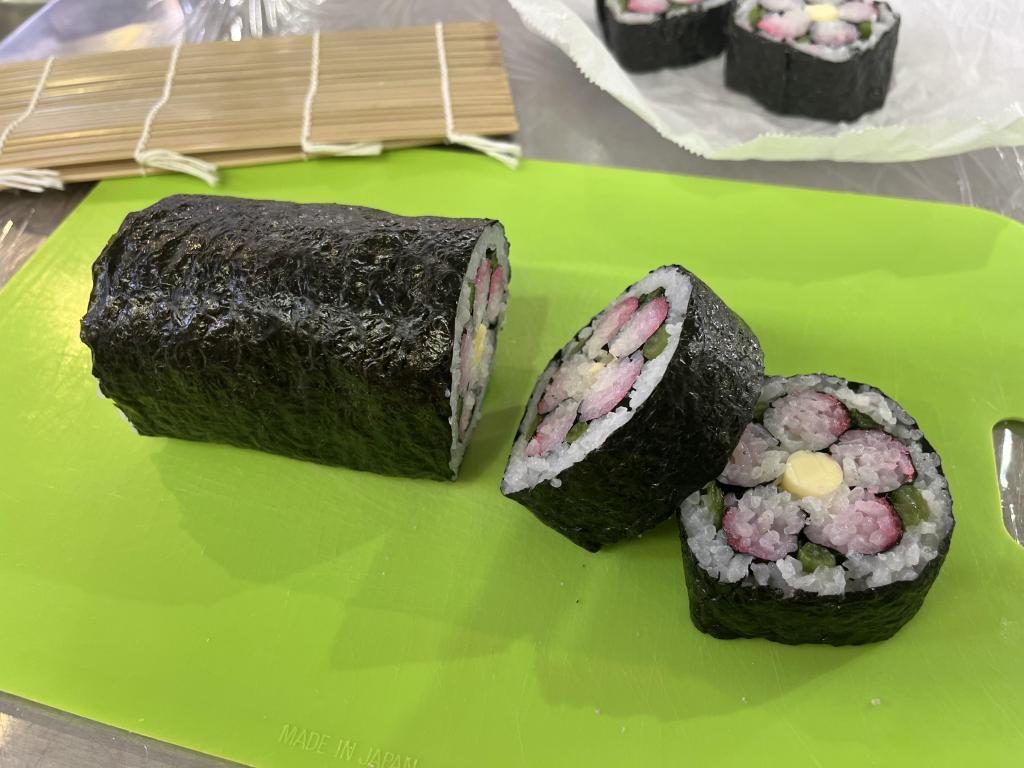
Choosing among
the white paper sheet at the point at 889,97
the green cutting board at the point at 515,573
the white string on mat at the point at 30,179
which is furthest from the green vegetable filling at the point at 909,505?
the white string on mat at the point at 30,179

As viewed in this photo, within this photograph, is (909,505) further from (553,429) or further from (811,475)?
(553,429)

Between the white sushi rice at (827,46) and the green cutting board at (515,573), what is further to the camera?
the white sushi rice at (827,46)

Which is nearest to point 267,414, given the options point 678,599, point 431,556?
point 431,556

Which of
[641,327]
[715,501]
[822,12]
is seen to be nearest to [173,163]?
[641,327]

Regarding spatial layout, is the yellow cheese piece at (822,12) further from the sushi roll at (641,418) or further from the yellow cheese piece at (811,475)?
the yellow cheese piece at (811,475)

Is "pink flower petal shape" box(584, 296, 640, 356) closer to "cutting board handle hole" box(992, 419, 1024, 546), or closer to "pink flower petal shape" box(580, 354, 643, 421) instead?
"pink flower petal shape" box(580, 354, 643, 421)

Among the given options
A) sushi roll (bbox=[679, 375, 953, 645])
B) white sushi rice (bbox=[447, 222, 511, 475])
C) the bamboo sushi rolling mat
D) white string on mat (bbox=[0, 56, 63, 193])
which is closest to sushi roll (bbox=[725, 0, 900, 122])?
the bamboo sushi rolling mat
